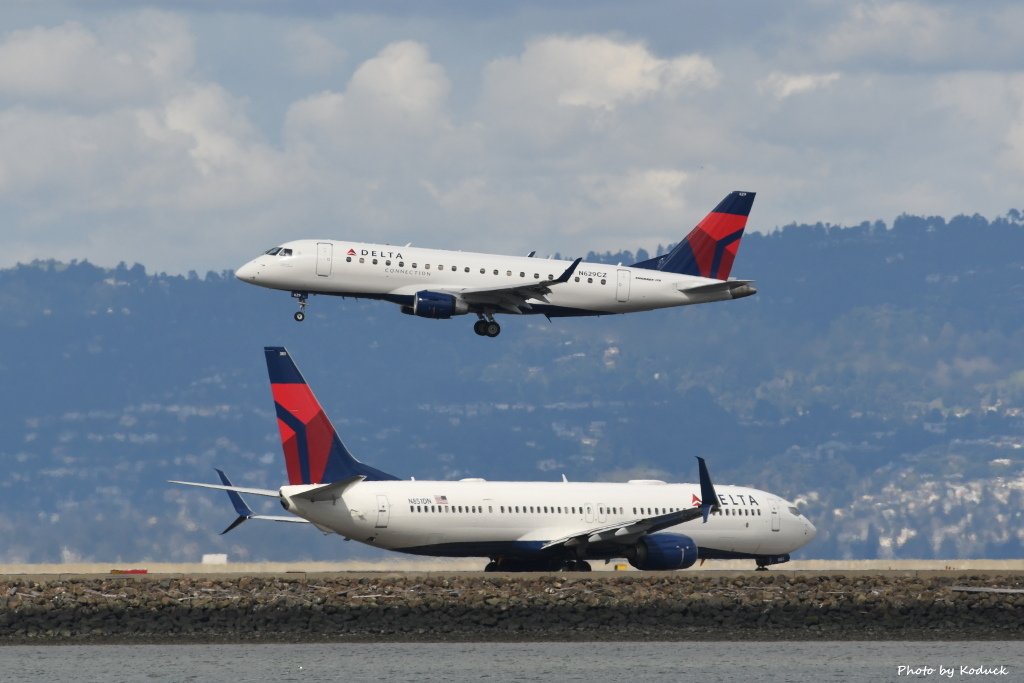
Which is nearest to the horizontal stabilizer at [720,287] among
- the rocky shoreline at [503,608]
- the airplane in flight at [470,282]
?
the airplane in flight at [470,282]

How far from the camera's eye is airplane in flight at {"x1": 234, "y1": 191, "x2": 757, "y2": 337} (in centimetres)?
8619

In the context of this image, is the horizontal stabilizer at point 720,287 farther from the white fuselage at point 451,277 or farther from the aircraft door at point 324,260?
the aircraft door at point 324,260

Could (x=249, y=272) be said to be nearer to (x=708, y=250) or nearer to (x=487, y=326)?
(x=487, y=326)

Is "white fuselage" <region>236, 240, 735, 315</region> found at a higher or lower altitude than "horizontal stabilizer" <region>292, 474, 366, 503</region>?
higher

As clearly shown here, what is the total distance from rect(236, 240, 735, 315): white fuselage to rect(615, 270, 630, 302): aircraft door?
0.10ft

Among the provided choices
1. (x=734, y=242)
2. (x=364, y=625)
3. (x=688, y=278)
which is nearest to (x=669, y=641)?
(x=364, y=625)

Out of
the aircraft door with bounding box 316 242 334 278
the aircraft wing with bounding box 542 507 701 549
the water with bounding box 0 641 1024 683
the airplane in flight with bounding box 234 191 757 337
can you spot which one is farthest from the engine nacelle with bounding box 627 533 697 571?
the aircraft door with bounding box 316 242 334 278

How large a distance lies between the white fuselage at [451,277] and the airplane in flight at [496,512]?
467cm

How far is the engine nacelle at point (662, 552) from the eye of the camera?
3413 inches

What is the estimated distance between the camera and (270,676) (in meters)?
74.1

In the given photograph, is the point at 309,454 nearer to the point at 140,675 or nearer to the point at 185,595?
the point at 185,595

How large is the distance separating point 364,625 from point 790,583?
16.5 meters

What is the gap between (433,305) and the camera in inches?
3393

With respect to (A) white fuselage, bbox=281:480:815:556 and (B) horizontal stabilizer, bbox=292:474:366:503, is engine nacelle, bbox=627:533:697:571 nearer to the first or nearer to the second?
(A) white fuselage, bbox=281:480:815:556
